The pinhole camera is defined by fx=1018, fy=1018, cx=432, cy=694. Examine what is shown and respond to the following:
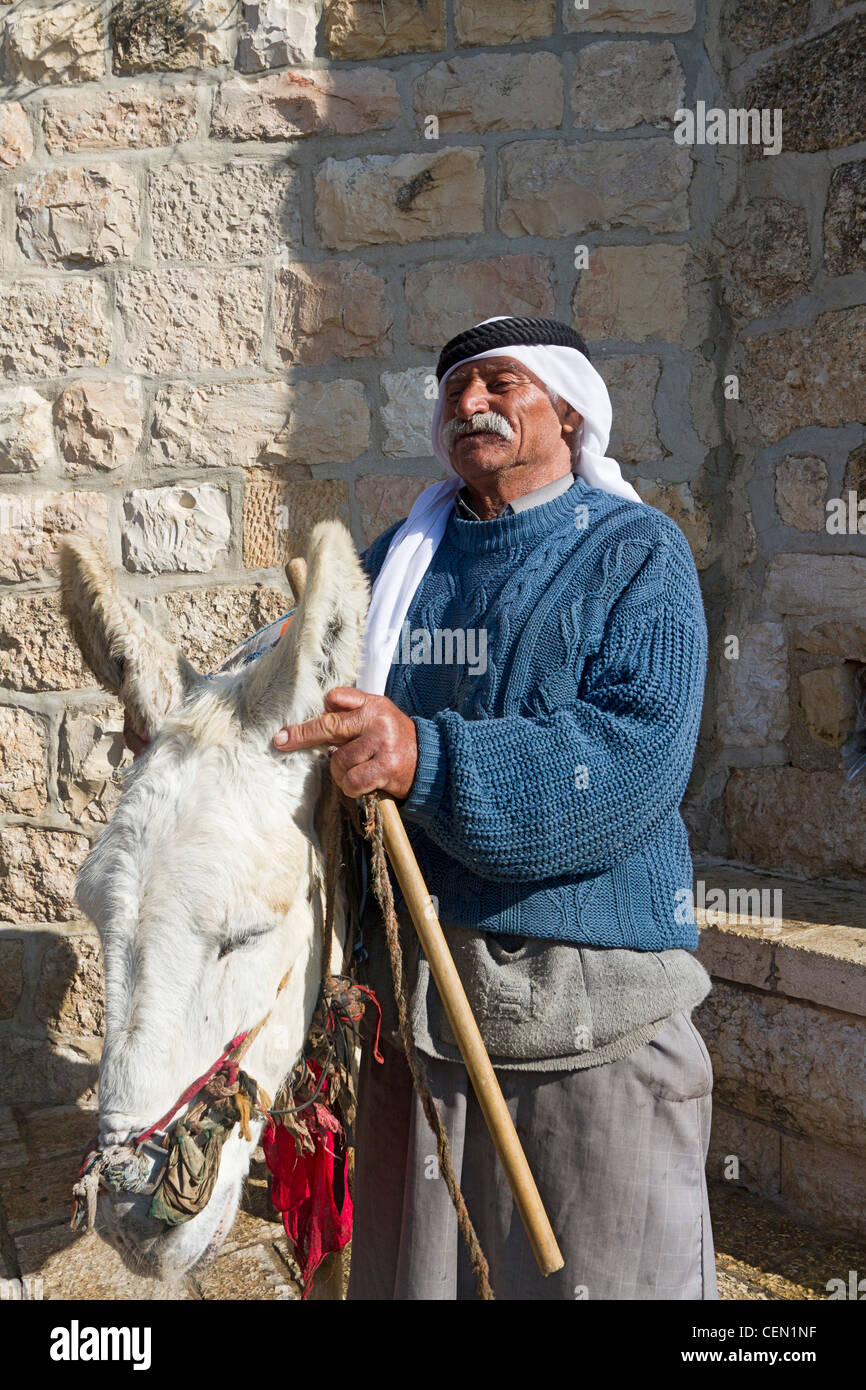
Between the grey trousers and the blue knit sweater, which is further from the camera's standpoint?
the grey trousers

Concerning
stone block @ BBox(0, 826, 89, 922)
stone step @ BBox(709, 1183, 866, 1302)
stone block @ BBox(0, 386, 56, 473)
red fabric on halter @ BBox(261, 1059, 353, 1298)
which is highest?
stone block @ BBox(0, 386, 56, 473)

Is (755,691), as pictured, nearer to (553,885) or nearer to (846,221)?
(846,221)

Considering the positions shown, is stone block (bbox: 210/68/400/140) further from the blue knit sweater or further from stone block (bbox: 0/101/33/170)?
the blue knit sweater

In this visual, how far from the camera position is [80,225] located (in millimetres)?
3344

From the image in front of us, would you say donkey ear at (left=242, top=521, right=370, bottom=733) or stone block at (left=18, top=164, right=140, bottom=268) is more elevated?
stone block at (left=18, top=164, right=140, bottom=268)

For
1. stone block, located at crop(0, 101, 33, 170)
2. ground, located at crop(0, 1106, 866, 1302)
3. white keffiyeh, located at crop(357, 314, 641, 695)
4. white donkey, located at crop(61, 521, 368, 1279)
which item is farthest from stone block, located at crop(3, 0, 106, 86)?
ground, located at crop(0, 1106, 866, 1302)

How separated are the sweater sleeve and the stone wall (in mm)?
1849

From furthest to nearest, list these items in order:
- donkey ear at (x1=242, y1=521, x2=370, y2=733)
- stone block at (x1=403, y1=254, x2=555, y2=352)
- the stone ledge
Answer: stone block at (x1=403, y1=254, x2=555, y2=352) → the stone ledge → donkey ear at (x1=242, y1=521, x2=370, y2=733)

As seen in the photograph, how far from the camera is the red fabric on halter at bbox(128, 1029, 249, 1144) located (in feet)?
4.06

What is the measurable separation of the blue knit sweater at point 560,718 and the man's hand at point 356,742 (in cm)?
5

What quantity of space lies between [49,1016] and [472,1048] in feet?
8.39

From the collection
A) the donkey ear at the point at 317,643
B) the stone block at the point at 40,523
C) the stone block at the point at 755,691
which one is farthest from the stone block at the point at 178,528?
the donkey ear at the point at 317,643

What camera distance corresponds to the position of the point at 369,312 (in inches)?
130
